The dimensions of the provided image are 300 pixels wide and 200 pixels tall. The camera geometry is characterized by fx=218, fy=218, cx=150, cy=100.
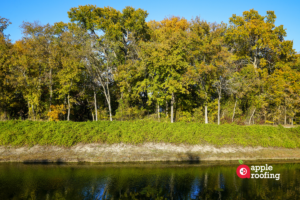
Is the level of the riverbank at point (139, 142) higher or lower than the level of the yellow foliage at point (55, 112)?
lower

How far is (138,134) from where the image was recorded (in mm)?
23781

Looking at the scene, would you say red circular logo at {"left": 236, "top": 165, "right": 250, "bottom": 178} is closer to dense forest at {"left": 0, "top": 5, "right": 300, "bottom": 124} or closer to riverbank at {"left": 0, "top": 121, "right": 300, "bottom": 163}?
riverbank at {"left": 0, "top": 121, "right": 300, "bottom": 163}

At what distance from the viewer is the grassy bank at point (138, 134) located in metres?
22.3

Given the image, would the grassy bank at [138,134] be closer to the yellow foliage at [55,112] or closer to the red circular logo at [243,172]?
the red circular logo at [243,172]

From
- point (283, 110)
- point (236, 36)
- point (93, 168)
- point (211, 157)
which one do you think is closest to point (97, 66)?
point (93, 168)

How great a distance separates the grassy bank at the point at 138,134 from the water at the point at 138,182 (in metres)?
3.80

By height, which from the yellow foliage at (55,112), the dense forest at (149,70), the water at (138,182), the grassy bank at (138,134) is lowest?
the water at (138,182)

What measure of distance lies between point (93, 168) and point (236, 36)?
30.7 m

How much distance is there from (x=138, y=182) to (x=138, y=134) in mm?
9325

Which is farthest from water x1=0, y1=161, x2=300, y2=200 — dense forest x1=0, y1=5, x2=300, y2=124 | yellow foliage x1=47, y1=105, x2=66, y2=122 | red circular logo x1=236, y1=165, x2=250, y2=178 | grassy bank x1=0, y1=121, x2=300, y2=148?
dense forest x1=0, y1=5, x2=300, y2=124

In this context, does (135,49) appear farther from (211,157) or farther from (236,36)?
(211,157)

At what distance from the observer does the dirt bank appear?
20.6m

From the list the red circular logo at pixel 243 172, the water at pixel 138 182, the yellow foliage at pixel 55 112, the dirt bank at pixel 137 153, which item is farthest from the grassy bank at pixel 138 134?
the yellow foliage at pixel 55 112

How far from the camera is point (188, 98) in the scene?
3425cm
